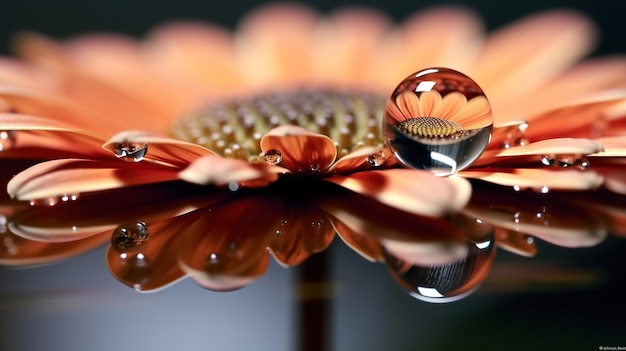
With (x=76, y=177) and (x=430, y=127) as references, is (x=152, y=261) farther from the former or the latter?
Answer: (x=430, y=127)

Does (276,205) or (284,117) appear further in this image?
(284,117)

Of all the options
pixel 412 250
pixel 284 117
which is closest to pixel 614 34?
pixel 284 117

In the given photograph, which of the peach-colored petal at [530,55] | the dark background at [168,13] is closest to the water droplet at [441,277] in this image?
the peach-colored petal at [530,55]

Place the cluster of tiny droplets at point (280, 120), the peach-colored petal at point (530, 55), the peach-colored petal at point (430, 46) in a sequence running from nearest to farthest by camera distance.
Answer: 1. the cluster of tiny droplets at point (280, 120)
2. the peach-colored petal at point (530, 55)
3. the peach-colored petal at point (430, 46)

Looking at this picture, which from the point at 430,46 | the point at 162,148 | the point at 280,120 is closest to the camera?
the point at 162,148

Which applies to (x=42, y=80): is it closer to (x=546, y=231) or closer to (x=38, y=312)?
(x=38, y=312)

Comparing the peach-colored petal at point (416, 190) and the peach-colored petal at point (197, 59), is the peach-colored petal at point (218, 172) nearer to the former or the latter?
the peach-colored petal at point (416, 190)

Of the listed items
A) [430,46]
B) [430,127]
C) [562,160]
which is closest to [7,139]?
[430,127]

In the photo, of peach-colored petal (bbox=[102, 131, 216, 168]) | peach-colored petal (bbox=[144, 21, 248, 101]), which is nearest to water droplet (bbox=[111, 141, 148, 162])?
peach-colored petal (bbox=[102, 131, 216, 168])
